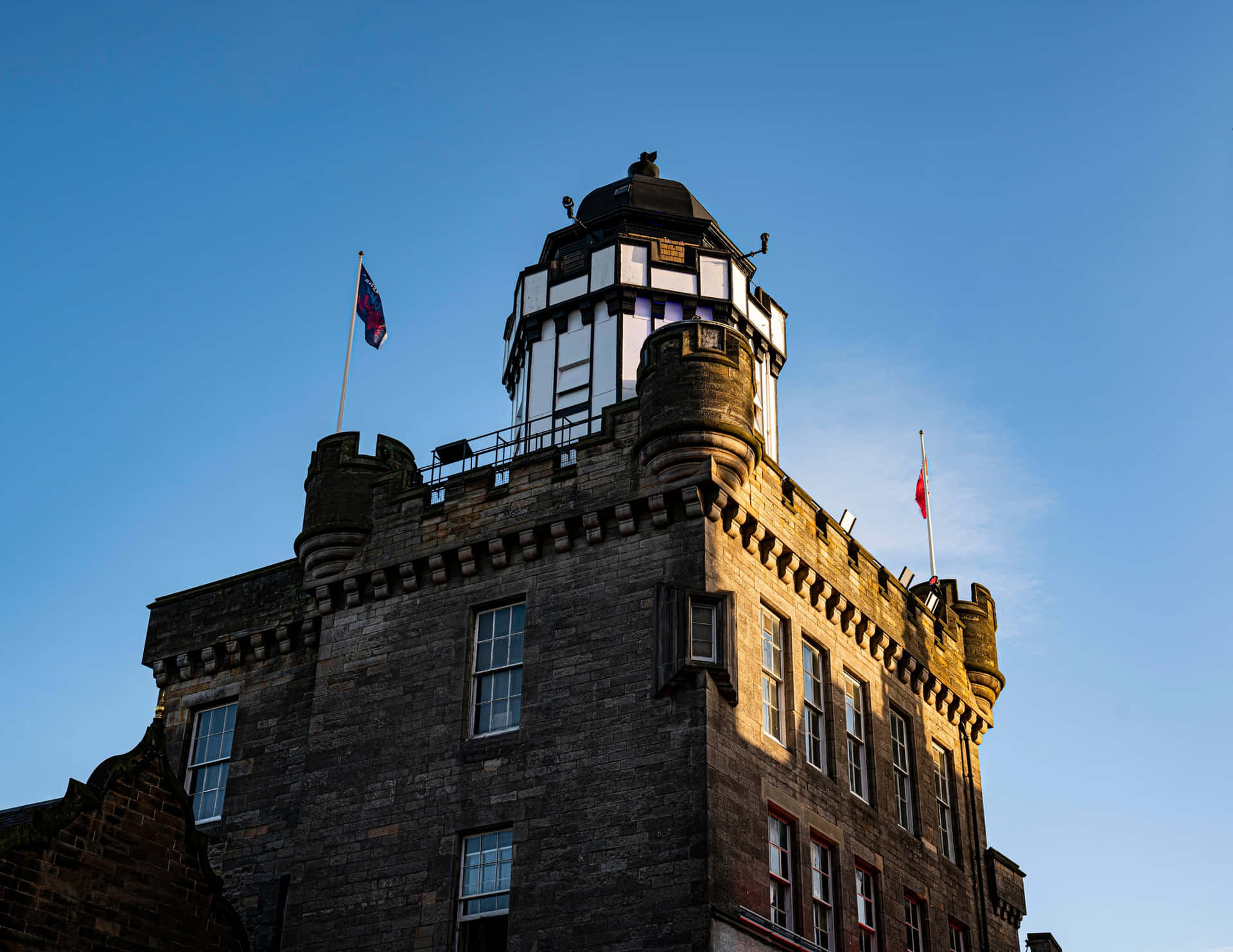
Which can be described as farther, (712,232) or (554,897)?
(712,232)

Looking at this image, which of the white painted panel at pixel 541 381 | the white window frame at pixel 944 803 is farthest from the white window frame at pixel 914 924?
the white painted panel at pixel 541 381

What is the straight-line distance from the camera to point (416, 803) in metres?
24.7

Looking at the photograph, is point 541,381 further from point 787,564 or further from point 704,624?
point 704,624

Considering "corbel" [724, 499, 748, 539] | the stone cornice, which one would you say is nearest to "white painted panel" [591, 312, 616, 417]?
the stone cornice

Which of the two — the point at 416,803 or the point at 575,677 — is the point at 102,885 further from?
the point at 575,677

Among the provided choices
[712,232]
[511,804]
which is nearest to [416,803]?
[511,804]

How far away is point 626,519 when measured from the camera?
25.0m

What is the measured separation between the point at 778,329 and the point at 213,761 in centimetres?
1651

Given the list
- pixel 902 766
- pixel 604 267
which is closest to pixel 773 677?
pixel 902 766

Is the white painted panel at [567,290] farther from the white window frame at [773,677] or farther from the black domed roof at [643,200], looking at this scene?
the white window frame at [773,677]

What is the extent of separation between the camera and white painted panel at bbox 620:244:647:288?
3400cm

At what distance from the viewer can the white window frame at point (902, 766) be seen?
28438 millimetres

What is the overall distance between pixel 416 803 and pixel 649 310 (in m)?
13.4

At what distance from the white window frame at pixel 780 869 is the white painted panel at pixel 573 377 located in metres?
11.9
